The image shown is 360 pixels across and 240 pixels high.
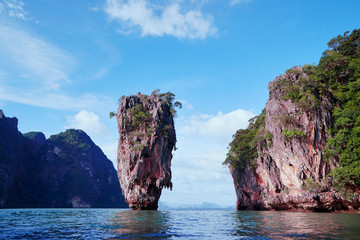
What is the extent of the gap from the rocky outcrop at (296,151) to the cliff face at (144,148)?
1776 centimetres

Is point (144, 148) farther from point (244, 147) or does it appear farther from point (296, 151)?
point (296, 151)

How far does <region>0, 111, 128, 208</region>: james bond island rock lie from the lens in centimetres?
10762

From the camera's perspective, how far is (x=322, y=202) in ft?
106

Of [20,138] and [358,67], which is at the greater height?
[20,138]

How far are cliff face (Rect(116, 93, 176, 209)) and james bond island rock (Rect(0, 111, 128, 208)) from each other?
71.2 m

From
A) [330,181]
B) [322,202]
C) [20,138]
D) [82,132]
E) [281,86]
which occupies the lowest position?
[322,202]

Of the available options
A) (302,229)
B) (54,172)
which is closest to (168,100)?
(302,229)

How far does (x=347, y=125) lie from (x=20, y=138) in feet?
454

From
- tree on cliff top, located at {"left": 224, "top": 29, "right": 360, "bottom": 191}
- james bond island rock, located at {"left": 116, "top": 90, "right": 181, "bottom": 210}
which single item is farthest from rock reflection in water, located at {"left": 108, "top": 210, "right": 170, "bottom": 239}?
james bond island rock, located at {"left": 116, "top": 90, "right": 181, "bottom": 210}

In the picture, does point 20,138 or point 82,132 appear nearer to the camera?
point 20,138

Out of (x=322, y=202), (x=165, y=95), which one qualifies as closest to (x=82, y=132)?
(x=165, y=95)

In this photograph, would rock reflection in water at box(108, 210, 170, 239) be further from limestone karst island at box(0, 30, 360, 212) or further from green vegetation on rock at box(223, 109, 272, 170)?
green vegetation on rock at box(223, 109, 272, 170)

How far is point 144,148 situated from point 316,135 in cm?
2790

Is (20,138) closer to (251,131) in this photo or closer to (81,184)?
(81,184)
